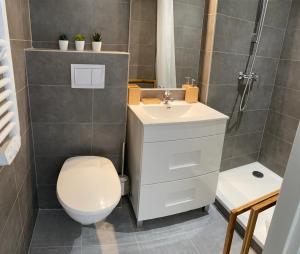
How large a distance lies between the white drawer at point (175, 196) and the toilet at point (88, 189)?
11.5 inches

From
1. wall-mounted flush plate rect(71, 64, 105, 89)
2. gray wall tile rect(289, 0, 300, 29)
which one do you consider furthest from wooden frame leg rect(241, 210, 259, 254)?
gray wall tile rect(289, 0, 300, 29)

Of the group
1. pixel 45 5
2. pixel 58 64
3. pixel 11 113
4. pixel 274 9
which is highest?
pixel 274 9

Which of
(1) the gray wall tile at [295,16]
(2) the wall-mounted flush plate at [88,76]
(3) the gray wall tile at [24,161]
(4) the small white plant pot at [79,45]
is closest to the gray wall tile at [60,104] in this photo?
(2) the wall-mounted flush plate at [88,76]

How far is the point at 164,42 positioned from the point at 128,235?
1.47m

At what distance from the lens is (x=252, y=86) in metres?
2.42

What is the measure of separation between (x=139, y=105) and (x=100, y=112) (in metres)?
0.30

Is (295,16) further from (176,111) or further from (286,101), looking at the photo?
(176,111)

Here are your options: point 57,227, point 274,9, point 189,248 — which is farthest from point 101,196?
point 274,9

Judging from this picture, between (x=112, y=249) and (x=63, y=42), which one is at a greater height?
(x=63, y=42)

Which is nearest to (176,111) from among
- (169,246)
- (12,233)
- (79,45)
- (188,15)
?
(188,15)

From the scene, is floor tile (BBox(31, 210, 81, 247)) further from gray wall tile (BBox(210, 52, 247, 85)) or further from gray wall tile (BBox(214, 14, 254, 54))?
gray wall tile (BBox(214, 14, 254, 54))

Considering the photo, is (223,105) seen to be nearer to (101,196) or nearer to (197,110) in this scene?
(197,110)

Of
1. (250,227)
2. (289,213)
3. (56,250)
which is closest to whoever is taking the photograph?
(289,213)

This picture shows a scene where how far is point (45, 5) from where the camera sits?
5.64 feet
